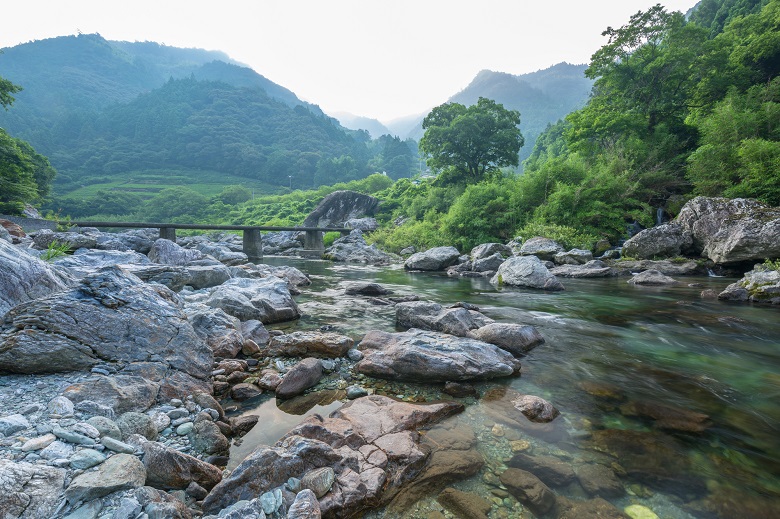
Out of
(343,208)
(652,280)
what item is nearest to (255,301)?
(652,280)

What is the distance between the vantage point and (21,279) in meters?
4.81

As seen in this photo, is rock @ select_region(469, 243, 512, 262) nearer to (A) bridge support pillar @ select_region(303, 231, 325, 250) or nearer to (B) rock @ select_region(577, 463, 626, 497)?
(B) rock @ select_region(577, 463, 626, 497)

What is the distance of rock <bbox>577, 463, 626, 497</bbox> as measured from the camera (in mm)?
3156

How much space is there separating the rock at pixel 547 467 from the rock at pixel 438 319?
3620 mm

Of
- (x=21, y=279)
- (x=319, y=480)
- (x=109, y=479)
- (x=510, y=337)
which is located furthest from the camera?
(x=510, y=337)

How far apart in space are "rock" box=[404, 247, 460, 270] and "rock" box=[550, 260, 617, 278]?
20.7 ft

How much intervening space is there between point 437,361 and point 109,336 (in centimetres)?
466

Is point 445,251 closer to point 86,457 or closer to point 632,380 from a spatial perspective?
A: point 632,380

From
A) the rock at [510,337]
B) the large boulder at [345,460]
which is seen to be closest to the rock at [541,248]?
the rock at [510,337]

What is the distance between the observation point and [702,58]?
26125 mm

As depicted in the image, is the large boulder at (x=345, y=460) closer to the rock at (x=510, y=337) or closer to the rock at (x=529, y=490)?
the rock at (x=529, y=490)

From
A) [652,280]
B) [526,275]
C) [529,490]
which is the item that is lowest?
[652,280]

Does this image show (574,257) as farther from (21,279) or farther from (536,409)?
(21,279)

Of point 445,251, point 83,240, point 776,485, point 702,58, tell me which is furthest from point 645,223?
point 83,240
